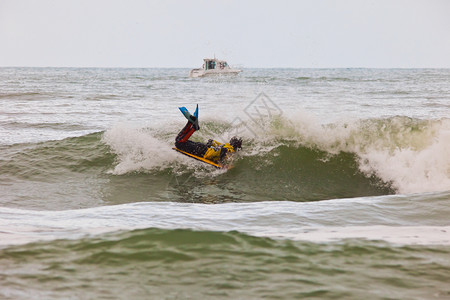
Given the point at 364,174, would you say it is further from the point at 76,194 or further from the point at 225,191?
the point at 76,194

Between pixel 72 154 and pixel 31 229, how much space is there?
762cm

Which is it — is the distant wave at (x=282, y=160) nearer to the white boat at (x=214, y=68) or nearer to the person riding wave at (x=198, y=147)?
the person riding wave at (x=198, y=147)

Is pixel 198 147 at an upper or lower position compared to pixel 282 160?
upper

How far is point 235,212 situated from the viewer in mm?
6785

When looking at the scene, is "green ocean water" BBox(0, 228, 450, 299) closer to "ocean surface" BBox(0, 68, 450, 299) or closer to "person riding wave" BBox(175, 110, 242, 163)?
"ocean surface" BBox(0, 68, 450, 299)

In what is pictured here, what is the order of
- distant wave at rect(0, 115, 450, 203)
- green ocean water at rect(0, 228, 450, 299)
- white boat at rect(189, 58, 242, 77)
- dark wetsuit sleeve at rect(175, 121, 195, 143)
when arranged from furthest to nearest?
white boat at rect(189, 58, 242, 77) → dark wetsuit sleeve at rect(175, 121, 195, 143) → distant wave at rect(0, 115, 450, 203) → green ocean water at rect(0, 228, 450, 299)

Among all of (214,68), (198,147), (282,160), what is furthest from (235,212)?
(214,68)

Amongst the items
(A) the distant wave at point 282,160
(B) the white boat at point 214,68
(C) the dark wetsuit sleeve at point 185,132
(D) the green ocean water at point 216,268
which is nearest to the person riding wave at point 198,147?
(C) the dark wetsuit sleeve at point 185,132

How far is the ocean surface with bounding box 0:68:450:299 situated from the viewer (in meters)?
3.75

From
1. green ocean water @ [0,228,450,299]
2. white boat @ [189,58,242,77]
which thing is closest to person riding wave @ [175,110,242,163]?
green ocean water @ [0,228,450,299]

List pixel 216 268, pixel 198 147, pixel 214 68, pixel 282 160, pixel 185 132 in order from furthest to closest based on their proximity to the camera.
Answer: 1. pixel 214 68
2. pixel 282 160
3. pixel 198 147
4. pixel 185 132
5. pixel 216 268

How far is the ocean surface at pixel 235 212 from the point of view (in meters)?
3.75

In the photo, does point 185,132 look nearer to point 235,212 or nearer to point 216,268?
point 235,212

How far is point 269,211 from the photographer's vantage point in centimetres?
671
